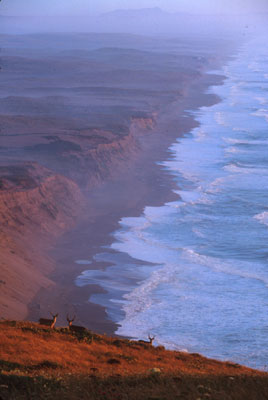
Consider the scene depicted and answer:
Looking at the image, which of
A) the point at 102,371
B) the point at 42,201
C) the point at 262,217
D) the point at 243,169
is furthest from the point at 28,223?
the point at 243,169

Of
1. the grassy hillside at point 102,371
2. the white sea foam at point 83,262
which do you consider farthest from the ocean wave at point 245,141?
the grassy hillside at point 102,371

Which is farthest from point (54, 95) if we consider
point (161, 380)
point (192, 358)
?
point (161, 380)

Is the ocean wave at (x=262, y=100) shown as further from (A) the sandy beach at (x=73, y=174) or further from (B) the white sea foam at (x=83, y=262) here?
(B) the white sea foam at (x=83, y=262)

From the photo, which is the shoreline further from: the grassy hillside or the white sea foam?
the grassy hillside

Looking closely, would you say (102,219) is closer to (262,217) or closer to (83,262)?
(83,262)

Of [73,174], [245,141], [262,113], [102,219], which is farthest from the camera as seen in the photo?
[262,113]

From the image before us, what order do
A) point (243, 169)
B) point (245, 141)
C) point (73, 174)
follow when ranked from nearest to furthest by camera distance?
point (73, 174)
point (243, 169)
point (245, 141)
